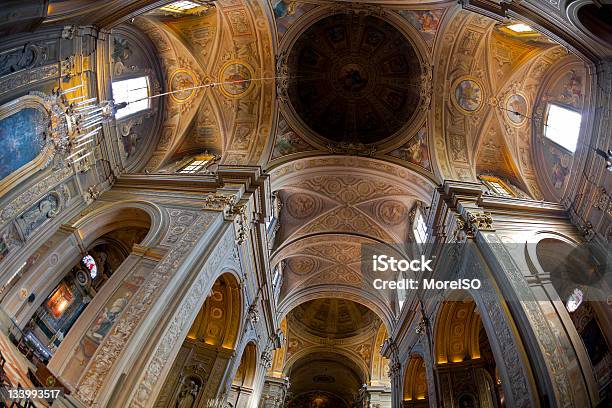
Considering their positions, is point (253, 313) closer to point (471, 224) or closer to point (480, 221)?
point (471, 224)

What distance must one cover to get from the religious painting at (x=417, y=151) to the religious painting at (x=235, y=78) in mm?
6594

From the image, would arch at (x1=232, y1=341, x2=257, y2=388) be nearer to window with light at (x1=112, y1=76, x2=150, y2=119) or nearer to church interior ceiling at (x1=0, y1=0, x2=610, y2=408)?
church interior ceiling at (x1=0, y1=0, x2=610, y2=408)

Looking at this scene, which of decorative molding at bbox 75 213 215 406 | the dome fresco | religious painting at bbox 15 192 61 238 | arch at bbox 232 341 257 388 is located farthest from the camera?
arch at bbox 232 341 257 388

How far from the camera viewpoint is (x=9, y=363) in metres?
6.04

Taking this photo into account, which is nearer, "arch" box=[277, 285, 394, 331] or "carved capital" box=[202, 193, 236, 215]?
"carved capital" box=[202, 193, 236, 215]

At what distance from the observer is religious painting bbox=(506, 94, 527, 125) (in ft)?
45.8

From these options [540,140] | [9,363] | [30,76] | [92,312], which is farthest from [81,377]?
[540,140]

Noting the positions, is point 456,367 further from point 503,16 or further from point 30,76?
point 30,76

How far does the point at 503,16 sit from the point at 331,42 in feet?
24.0

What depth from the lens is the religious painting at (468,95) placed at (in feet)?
47.2

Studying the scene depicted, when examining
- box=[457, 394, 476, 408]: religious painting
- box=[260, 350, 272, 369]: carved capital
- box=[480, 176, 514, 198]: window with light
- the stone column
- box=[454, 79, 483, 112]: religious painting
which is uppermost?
box=[454, 79, 483, 112]: religious painting

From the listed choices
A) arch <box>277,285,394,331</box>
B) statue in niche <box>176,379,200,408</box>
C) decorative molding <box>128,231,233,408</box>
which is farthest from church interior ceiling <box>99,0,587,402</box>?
statue in niche <box>176,379,200,408</box>

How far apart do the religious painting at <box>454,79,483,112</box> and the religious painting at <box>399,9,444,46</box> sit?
2.04 m

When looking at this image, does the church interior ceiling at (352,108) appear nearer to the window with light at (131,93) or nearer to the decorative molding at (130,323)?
the window with light at (131,93)
